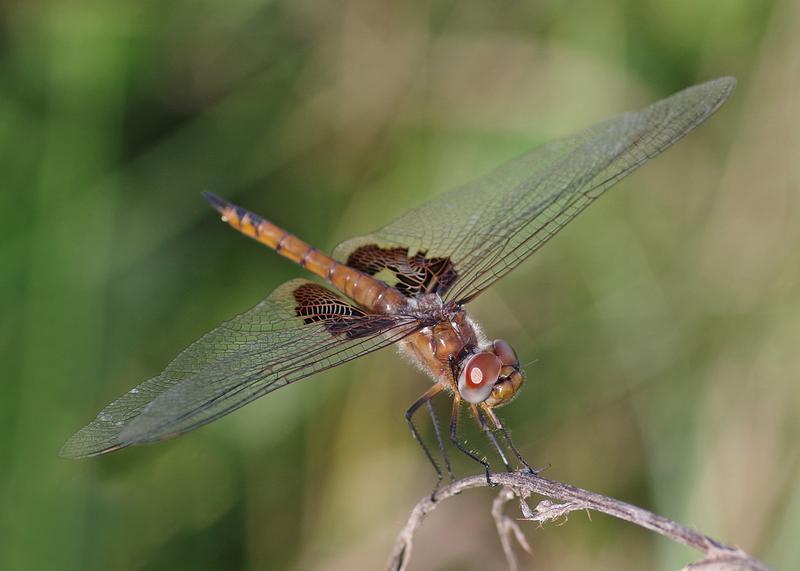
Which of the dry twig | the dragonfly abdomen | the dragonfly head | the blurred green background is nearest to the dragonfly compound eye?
the dragonfly head

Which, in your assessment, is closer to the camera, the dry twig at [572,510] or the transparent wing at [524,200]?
the dry twig at [572,510]

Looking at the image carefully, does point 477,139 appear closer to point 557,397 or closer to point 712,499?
point 557,397

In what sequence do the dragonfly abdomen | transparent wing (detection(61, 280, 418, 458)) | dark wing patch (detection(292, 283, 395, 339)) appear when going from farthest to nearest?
the dragonfly abdomen
dark wing patch (detection(292, 283, 395, 339))
transparent wing (detection(61, 280, 418, 458))

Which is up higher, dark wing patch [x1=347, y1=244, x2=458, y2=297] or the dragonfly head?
dark wing patch [x1=347, y1=244, x2=458, y2=297]

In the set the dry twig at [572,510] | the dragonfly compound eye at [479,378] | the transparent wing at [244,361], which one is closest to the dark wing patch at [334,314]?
the transparent wing at [244,361]

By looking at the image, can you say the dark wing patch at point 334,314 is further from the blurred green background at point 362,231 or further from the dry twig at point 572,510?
the dry twig at point 572,510

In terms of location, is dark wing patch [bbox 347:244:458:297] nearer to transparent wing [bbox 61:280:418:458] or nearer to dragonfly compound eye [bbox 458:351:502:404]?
transparent wing [bbox 61:280:418:458]

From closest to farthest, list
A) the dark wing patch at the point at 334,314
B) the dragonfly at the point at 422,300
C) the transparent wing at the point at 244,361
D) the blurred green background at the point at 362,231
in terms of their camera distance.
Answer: the transparent wing at the point at 244,361, the dragonfly at the point at 422,300, the dark wing patch at the point at 334,314, the blurred green background at the point at 362,231

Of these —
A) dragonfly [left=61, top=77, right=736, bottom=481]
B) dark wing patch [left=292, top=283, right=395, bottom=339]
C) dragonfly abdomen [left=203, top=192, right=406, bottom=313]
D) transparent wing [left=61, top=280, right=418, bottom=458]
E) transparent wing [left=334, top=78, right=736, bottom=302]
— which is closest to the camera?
transparent wing [left=61, top=280, right=418, bottom=458]

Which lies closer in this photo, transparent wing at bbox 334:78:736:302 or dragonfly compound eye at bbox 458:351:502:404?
dragonfly compound eye at bbox 458:351:502:404
